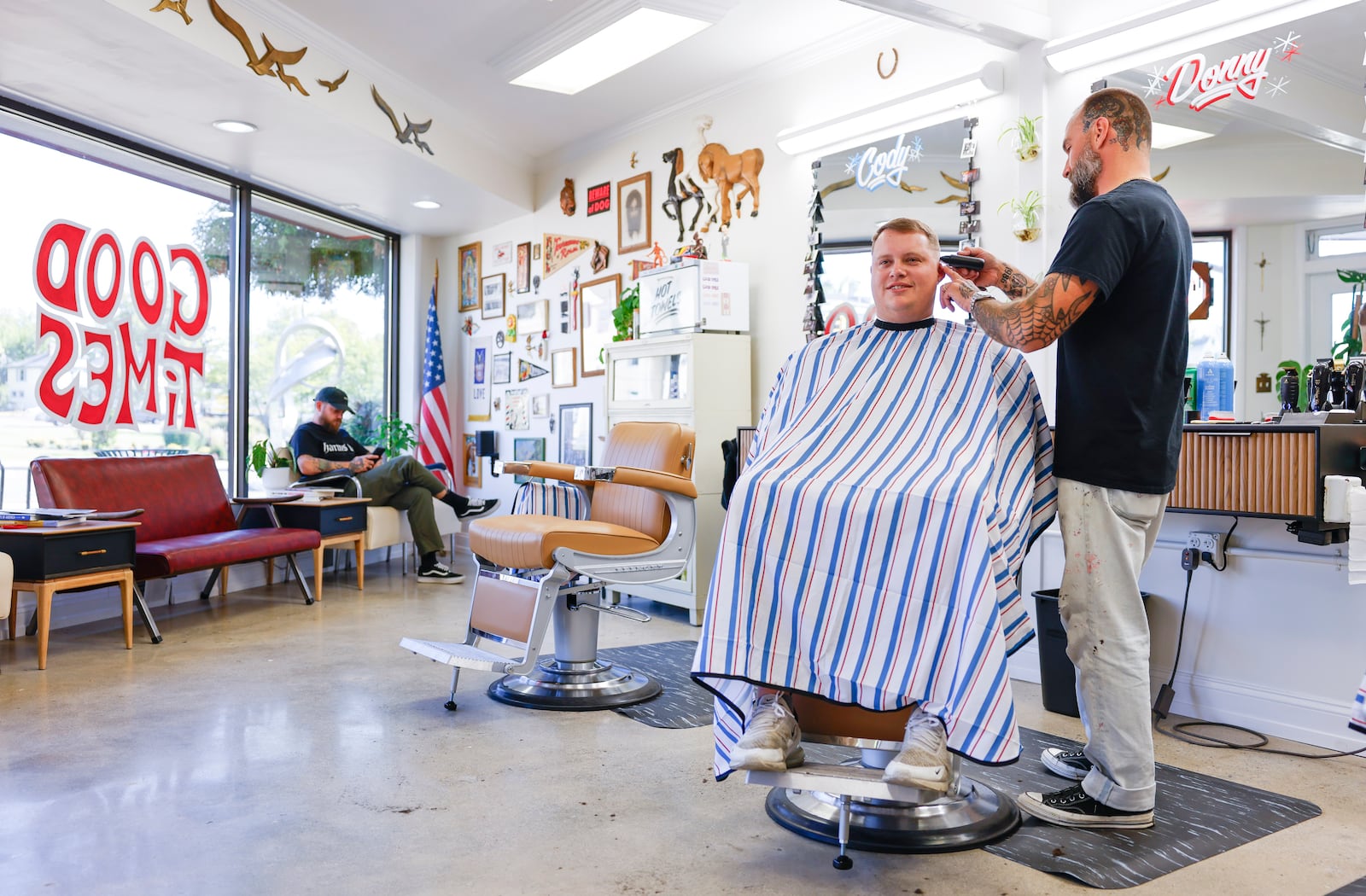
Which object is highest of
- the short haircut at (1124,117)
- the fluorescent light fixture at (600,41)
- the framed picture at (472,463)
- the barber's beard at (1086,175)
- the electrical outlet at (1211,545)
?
the fluorescent light fixture at (600,41)

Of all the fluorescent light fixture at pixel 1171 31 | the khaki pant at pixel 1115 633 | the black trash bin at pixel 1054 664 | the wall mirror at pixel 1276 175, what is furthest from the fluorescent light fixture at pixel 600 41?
the khaki pant at pixel 1115 633

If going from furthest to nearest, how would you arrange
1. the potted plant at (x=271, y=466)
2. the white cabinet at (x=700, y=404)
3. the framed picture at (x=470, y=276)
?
the framed picture at (x=470, y=276), the potted plant at (x=271, y=466), the white cabinet at (x=700, y=404)

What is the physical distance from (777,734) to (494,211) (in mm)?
5471

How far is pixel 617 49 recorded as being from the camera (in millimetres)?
4836

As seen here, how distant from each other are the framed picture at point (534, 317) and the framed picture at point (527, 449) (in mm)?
707

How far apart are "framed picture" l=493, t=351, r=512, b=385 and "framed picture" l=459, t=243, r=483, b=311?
491 millimetres

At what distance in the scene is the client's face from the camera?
2.30 meters

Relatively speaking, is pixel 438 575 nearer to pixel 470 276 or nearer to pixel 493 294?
pixel 493 294

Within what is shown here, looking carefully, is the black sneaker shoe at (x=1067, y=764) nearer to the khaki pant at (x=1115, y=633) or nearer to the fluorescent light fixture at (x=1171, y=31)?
the khaki pant at (x=1115, y=633)

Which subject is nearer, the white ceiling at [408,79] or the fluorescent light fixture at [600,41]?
the white ceiling at [408,79]

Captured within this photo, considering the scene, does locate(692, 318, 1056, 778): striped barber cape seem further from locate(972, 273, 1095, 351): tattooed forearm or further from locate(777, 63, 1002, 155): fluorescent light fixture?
locate(777, 63, 1002, 155): fluorescent light fixture

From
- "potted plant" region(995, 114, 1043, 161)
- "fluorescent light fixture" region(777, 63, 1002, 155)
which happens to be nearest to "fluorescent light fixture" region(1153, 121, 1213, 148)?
"potted plant" region(995, 114, 1043, 161)

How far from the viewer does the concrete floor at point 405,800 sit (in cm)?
193

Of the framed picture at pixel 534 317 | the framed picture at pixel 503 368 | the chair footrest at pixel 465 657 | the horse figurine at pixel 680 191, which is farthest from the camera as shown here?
the framed picture at pixel 503 368
